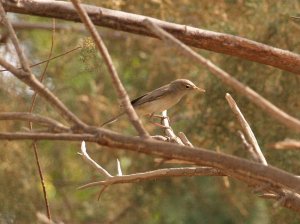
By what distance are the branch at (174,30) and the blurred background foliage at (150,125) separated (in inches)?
60.2

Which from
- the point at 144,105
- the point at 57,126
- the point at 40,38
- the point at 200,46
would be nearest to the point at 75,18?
the point at 200,46

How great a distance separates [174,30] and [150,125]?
3649mm

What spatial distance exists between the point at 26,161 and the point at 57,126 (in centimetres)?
484

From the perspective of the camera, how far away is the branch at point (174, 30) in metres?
3.50

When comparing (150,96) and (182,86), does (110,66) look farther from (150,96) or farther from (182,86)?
(182,86)

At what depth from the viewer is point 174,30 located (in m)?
3.65

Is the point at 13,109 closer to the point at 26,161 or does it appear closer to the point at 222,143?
the point at 26,161

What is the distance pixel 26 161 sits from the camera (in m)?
6.80

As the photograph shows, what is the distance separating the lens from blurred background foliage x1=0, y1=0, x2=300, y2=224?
5.98 metres

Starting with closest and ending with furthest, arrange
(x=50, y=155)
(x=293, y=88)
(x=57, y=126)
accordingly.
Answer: (x=57, y=126)
(x=293, y=88)
(x=50, y=155)

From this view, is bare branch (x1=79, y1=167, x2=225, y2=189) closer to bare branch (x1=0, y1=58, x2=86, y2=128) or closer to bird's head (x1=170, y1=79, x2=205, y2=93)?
bare branch (x1=0, y1=58, x2=86, y2=128)

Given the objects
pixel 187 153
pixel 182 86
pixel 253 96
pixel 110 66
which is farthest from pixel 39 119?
pixel 182 86

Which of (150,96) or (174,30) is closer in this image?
(174,30)

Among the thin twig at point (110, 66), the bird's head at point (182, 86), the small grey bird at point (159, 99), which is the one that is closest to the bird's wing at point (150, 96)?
the small grey bird at point (159, 99)
